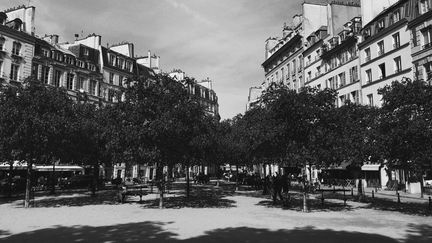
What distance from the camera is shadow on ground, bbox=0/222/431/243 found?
10.8m

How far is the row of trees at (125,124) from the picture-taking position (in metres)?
19.0

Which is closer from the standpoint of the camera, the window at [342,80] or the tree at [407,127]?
the tree at [407,127]

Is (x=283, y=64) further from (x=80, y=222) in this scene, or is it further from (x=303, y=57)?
(x=80, y=222)

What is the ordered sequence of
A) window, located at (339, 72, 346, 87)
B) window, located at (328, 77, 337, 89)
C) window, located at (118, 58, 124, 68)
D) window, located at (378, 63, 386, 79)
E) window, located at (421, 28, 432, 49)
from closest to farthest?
window, located at (421, 28, 432, 49)
window, located at (378, 63, 386, 79)
window, located at (339, 72, 346, 87)
window, located at (328, 77, 337, 89)
window, located at (118, 58, 124, 68)

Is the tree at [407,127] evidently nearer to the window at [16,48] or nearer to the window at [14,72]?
the window at [14,72]

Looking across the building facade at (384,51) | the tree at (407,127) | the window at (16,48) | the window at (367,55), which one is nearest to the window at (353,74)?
the building facade at (384,51)

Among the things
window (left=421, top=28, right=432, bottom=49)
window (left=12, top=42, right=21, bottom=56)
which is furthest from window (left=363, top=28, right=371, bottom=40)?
window (left=12, top=42, right=21, bottom=56)

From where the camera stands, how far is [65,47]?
2334 inches

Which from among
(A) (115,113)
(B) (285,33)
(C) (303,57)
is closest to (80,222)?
(A) (115,113)

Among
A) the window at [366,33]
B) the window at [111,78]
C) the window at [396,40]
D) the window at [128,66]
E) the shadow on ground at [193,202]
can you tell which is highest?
the window at [128,66]

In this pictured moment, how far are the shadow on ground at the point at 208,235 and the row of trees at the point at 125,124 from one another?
661cm

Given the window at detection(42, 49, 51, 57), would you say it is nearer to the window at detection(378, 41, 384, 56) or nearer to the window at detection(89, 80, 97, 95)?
the window at detection(89, 80, 97, 95)

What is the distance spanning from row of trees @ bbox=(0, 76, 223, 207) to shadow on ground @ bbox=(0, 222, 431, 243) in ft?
21.7

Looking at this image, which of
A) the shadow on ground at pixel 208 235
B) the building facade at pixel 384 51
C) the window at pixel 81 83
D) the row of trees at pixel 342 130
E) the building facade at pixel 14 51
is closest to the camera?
the shadow on ground at pixel 208 235
